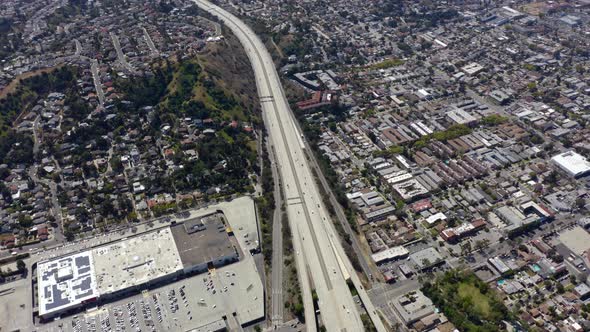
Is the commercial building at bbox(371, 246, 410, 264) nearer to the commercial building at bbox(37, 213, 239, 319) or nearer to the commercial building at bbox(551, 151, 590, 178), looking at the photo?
the commercial building at bbox(37, 213, 239, 319)

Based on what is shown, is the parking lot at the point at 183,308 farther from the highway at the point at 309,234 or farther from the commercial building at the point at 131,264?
the highway at the point at 309,234

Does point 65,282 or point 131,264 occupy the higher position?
point 131,264

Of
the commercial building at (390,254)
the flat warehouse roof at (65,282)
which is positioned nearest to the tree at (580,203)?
the commercial building at (390,254)

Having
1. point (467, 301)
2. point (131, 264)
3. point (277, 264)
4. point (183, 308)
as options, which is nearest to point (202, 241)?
point (131, 264)

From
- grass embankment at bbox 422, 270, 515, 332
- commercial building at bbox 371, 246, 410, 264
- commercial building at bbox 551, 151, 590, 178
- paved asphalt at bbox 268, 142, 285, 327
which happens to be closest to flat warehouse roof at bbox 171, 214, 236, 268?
paved asphalt at bbox 268, 142, 285, 327

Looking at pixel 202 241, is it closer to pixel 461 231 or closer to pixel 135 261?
pixel 135 261

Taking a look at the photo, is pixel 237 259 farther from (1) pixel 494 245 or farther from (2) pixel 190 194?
(1) pixel 494 245
